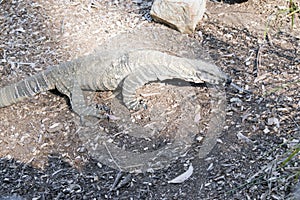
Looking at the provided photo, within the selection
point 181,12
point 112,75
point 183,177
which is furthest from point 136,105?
point 181,12

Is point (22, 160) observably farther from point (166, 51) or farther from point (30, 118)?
point (166, 51)

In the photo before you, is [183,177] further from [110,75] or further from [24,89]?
[24,89]

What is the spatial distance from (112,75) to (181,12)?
46.2 inches

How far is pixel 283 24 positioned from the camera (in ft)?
15.2

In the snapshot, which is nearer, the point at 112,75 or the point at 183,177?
the point at 183,177

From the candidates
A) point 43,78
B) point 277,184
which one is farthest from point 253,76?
point 43,78

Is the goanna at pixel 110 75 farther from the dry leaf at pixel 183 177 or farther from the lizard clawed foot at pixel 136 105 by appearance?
the dry leaf at pixel 183 177

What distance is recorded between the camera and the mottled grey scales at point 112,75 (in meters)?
3.97

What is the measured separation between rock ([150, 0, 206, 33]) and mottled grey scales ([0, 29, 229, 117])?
0.52 m

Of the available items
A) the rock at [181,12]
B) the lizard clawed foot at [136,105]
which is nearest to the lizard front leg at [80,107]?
the lizard clawed foot at [136,105]

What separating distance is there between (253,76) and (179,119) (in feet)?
2.81

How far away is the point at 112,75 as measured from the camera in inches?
159

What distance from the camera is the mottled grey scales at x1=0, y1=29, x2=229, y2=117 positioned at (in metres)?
3.97

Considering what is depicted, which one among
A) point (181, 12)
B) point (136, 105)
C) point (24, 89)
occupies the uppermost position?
point (181, 12)
